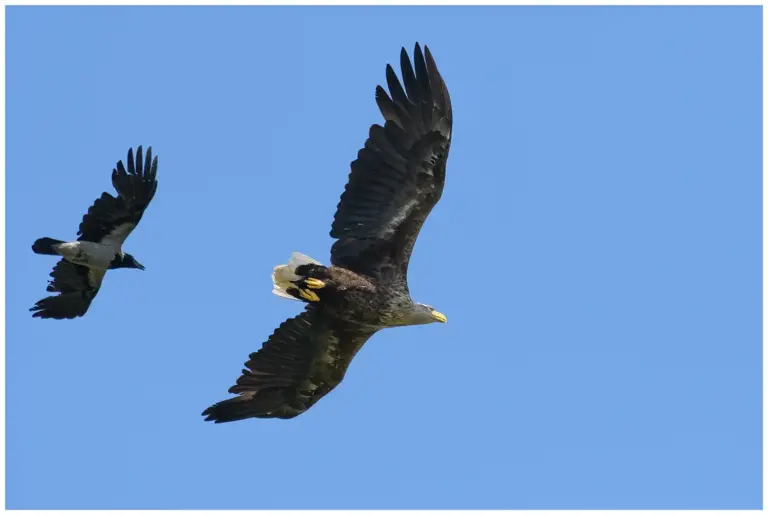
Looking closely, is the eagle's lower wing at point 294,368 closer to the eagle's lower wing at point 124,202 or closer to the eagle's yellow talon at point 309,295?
the eagle's yellow talon at point 309,295

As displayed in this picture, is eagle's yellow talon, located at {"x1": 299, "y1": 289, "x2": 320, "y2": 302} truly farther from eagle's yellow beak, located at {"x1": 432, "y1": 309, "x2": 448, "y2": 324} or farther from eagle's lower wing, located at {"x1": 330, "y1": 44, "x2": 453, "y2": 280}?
eagle's yellow beak, located at {"x1": 432, "y1": 309, "x2": 448, "y2": 324}

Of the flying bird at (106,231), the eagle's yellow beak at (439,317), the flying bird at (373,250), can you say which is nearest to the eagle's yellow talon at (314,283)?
the flying bird at (373,250)

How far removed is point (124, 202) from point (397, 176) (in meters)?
3.61

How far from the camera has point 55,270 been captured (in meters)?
15.7

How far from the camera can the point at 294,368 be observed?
43.5 feet

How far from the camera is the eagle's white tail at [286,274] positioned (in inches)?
502

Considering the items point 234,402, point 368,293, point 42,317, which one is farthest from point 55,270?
point 368,293

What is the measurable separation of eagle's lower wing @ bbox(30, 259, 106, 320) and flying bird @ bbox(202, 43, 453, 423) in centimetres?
345

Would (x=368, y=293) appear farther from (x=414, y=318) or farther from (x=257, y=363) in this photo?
(x=257, y=363)

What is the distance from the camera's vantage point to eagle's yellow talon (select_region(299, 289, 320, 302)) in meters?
12.8

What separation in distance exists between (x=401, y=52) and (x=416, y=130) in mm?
738

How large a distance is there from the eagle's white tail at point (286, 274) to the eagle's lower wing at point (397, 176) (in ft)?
A: 1.01

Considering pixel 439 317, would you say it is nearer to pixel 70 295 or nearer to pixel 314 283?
pixel 314 283

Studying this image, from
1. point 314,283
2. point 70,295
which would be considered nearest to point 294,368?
point 314,283
